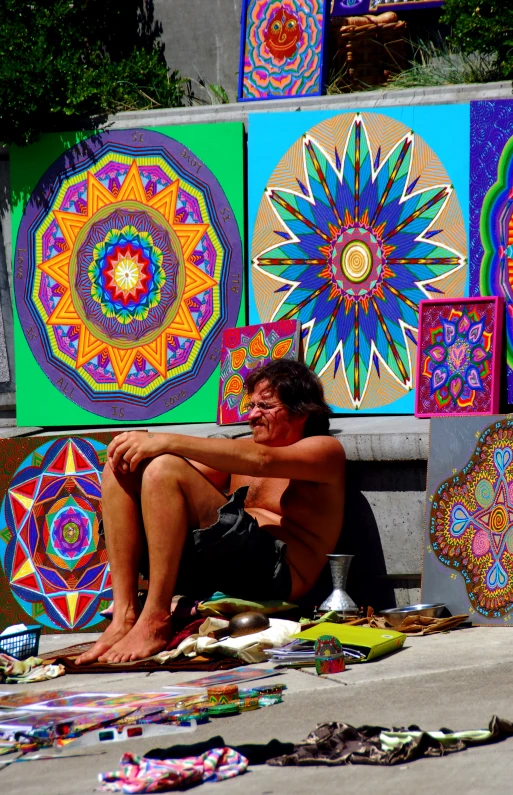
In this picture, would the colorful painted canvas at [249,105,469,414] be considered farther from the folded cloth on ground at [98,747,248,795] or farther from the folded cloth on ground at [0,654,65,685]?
the folded cloth on ground at [98,747,248,795]

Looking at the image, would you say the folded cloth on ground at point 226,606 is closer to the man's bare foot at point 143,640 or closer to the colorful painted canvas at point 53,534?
the man's bare foot at point 143,640

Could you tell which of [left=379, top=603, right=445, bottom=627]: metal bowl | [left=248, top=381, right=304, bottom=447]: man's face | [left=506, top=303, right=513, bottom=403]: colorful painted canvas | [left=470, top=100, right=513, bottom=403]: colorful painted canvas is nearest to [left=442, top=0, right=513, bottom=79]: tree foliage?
[left=470, top=100, right=513, bottom=403]: colorful painted canvas

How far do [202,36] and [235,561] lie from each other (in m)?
4.46

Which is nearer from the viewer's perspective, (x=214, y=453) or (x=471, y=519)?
(x=214, y=453)

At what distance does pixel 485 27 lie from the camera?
546 centimetres

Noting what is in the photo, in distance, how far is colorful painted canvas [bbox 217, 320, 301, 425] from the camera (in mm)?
5332

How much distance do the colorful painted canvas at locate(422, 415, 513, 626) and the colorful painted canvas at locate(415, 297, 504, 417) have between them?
78cm

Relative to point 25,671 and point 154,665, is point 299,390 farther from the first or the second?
point 25,671

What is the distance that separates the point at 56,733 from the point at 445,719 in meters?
0.91

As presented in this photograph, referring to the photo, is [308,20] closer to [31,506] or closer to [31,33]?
[31,33]

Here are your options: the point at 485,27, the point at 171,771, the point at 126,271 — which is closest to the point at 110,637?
the point at 171,771

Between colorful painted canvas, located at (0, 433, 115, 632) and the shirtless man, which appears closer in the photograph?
the shirtless man

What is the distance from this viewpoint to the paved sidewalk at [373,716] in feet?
6.97

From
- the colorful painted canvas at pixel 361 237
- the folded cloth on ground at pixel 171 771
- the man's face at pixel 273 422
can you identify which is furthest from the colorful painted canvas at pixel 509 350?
the folded cloth on ground at pixel 171 771
